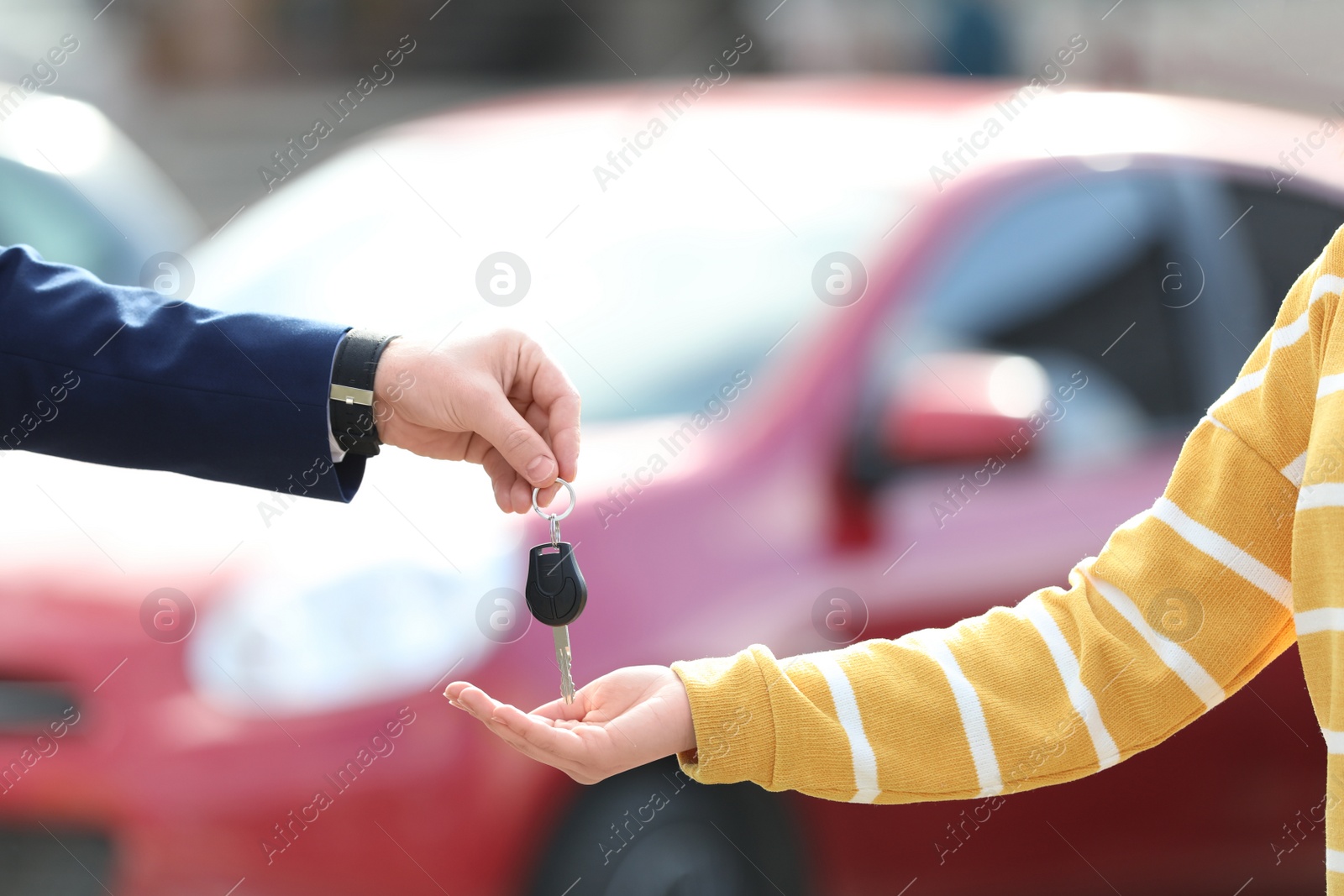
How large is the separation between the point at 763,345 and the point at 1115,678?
158cm

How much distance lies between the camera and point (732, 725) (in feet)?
4.96

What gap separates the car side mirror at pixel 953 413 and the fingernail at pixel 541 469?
4.26 feet

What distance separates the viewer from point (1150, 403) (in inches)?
130

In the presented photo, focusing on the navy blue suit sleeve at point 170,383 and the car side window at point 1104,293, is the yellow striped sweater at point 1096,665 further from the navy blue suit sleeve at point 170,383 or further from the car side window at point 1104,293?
the car side window at point 1104,293

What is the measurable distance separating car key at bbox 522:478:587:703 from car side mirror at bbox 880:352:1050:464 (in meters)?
1.32

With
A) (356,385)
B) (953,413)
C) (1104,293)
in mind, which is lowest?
(1104,293)

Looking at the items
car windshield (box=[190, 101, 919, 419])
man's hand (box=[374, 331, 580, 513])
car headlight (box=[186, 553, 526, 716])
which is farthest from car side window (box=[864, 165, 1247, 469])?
man's hand (box=[374, 331, 580, 513])

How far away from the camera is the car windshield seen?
10.2ft

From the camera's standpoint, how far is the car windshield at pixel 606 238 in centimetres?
312

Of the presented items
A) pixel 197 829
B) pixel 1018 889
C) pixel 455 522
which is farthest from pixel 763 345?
pixel 197 829

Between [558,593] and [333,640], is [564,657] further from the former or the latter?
[333,640]

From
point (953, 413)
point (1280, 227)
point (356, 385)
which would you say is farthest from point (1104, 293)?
point (356, 385)

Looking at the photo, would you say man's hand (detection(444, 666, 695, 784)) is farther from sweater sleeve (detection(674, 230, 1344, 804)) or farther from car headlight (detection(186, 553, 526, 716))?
car headlight (detection(186, 553, 526, 716))

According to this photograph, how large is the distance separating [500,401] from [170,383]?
0.43 metres
